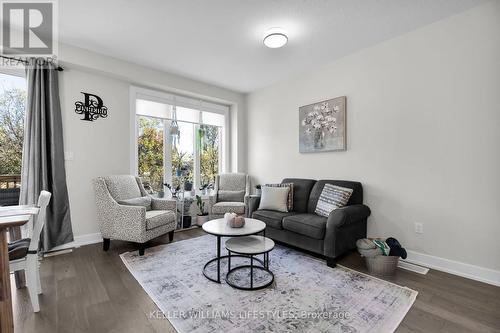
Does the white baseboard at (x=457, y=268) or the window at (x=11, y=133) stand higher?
the window at (x=11, y=133)

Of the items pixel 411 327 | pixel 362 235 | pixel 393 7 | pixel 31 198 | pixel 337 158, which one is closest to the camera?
pixel 411 327

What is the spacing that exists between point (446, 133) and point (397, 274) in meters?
1.55

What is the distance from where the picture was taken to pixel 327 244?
242cm

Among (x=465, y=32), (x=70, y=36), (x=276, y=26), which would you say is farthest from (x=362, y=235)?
(x=70, y=36)

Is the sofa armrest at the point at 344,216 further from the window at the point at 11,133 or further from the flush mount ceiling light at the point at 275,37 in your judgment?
the window at the point at 11,133

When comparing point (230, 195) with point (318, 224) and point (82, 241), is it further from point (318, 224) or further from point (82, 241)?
point (82, 241)

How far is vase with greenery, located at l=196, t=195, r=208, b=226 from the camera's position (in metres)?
4.05

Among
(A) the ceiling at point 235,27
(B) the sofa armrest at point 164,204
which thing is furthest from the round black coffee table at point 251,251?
(A) the ceiling at point 235,27

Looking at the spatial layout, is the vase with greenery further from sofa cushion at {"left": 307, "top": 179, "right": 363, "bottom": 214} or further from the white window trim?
sofa cushion at {"left": 307, "top": 179, "right": 363, "bottom": 214}

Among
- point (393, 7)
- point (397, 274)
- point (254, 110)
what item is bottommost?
point (397, 274)

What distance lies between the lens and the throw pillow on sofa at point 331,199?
108 inches

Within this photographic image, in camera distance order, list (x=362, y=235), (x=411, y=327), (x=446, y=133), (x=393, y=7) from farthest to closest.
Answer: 1. (x=362, y=235)
2. (x=446, y=133)
3. (x=393, y=7)
4. (x=411, y=327)

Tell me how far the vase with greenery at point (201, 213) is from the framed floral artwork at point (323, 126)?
2030 millimetres

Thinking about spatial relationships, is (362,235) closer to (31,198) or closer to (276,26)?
(276,26)
